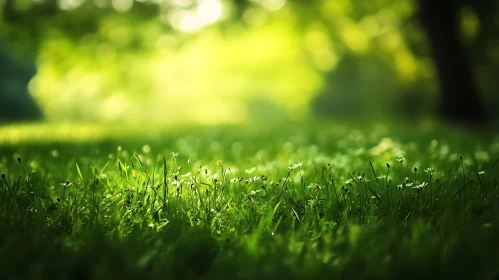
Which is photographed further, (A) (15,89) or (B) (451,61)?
(A) (15,89)

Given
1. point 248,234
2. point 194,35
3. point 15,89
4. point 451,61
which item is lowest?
point 248,234

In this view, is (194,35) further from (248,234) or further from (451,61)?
(248,234)

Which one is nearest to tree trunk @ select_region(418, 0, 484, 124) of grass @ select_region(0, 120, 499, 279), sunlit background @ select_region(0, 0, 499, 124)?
sunlit background @ select_region(0, 0, 499, 124)

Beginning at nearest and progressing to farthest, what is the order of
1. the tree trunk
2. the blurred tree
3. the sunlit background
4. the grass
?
the grass, the sunlit background, the tree trunk, the blurred tree

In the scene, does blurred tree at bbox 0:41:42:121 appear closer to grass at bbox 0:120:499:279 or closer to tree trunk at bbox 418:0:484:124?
tree trunk at bbox 418:0:484:124

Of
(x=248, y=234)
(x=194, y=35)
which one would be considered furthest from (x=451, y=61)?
(x=248, y=234)

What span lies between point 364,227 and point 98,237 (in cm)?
142

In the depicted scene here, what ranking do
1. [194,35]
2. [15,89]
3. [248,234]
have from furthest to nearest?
[15,89] → [194,35] → [248,234]

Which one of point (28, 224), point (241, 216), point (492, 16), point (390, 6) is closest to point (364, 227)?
point (241, 216)

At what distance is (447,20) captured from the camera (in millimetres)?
10859

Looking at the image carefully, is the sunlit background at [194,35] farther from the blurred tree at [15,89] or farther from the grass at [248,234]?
the grass at [248,234]

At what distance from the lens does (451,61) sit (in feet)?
35.8

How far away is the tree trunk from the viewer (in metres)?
10.8

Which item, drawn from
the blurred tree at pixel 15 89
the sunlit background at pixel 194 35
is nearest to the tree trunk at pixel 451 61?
the sunlit background at pixel 194 35
